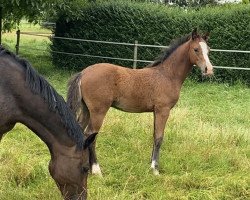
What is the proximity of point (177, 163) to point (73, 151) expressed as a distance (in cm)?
225

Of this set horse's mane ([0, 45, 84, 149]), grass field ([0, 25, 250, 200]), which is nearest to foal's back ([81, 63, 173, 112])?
grass field ([0, 25, 250, 200])

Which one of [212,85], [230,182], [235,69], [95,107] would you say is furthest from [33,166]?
[235,69]

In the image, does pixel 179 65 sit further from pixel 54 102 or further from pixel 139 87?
pixel 54 102

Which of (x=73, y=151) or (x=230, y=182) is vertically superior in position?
(x=73, y=151)

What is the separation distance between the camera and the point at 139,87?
5570 mm

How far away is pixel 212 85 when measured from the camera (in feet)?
38.4

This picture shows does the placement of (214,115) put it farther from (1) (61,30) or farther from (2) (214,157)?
(1) (61,30)

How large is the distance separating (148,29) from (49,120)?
1024 centimetres

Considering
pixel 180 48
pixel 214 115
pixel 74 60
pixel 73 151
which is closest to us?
pixel 73 151

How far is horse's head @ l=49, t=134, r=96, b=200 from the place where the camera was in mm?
3404

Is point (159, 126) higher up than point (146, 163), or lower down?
higher up

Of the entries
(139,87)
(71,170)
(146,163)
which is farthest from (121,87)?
(71,170)

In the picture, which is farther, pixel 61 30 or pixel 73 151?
pixel 61 30

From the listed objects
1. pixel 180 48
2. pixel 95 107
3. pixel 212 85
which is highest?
pixel 180 48
